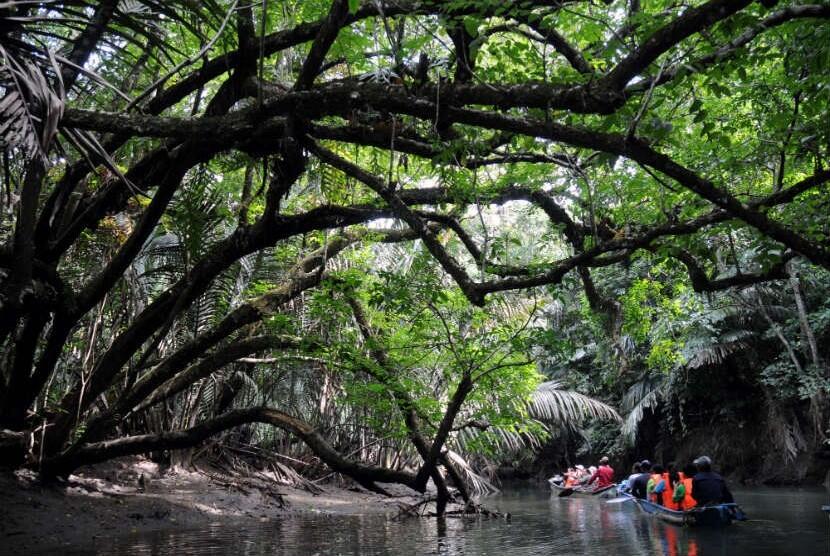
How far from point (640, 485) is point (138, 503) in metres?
10.4

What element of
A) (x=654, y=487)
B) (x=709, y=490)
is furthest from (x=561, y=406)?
(x=709, y=490)

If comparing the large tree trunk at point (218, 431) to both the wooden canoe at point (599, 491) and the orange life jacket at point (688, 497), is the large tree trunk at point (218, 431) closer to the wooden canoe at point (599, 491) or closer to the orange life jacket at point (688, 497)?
the orange life jacket at point (688, 497)

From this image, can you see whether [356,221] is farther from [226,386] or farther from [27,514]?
[226,386]

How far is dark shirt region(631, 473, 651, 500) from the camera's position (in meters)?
15.5

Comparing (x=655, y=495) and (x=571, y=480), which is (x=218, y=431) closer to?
(x=655, y=495)

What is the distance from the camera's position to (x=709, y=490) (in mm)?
11062

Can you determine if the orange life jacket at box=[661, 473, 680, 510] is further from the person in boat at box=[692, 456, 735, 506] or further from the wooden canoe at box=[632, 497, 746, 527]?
the person in boat at box=[692, 456, 735, 506]

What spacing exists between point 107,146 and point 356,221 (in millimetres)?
2756

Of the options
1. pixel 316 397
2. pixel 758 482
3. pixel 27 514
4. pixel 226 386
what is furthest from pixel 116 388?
pixel 758 482

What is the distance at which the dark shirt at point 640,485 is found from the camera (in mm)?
15539

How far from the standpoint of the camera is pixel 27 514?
333 inches

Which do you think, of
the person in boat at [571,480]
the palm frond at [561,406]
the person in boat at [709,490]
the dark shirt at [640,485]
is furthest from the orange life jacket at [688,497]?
the palm frond at [561,406]

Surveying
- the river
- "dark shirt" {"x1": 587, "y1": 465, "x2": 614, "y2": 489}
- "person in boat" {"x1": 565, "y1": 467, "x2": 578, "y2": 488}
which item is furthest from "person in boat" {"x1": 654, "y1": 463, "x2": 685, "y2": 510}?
"person in boat" {"x1": 565, "y1": 467, "x2": 578, "y2": 488}

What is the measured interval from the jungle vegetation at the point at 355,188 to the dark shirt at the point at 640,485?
294cm
